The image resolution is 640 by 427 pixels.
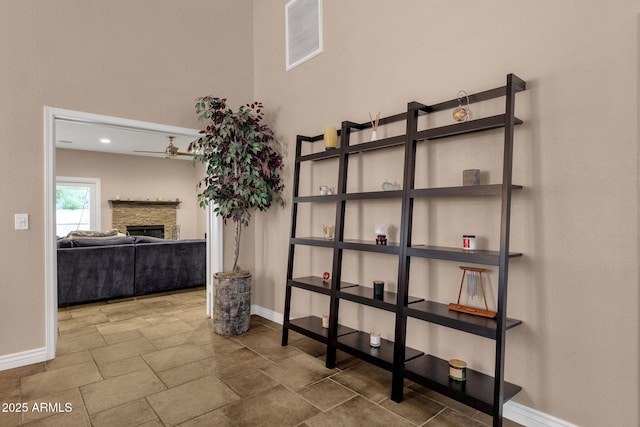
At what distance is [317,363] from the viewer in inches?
112

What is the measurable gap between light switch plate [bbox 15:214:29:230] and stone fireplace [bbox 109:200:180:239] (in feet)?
22.2

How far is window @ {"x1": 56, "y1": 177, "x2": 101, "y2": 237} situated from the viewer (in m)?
8.70

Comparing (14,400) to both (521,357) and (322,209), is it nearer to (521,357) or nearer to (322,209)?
(322,209)

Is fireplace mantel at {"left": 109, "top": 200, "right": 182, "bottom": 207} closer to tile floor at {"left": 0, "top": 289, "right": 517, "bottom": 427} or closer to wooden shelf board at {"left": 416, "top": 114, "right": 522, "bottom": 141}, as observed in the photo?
tile floor at {"left": 0, "top": 289, "right": 517, "bottom": 427}

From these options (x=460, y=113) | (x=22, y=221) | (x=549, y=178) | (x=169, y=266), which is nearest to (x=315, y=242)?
(x=460, y=113)

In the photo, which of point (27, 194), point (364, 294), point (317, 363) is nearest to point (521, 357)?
point (364, 294)

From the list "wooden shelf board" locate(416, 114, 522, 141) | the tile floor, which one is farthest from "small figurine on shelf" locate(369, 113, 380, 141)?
the tile floor

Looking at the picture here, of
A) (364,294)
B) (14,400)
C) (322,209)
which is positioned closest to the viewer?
(14,400)

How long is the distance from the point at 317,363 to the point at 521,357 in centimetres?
145

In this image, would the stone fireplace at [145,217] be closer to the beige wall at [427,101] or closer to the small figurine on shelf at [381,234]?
the beige wall at [427,101]

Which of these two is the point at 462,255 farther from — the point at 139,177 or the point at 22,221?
the point at 139,177

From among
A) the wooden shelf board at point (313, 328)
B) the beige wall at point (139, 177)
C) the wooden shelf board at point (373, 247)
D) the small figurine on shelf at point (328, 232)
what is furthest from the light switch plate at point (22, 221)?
the beige wall at point (139, 177)

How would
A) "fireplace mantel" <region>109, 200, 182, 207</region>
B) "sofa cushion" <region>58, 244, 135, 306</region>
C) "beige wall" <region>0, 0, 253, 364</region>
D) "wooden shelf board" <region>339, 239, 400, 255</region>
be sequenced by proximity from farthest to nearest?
"fireplace mantel" <region>109, 200, 182, 207</region> < "sofa cushion" <region>58, 244, 135, 306</region> < "beige wall" <region>0, 0, 253, 364</region> < "wooden shelf board" <region>339, 239, 400, 255</region>

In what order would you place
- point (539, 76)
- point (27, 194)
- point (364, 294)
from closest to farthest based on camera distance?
1. point (539, 76)
2. point (364, 294)
3. point (27, 194)
